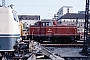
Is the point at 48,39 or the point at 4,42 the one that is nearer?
the point at 4,42

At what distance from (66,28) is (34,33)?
3.72 m

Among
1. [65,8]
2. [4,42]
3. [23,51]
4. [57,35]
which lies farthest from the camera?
[65,8]

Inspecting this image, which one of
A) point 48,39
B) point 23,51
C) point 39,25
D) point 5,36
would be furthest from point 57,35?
point 5,36

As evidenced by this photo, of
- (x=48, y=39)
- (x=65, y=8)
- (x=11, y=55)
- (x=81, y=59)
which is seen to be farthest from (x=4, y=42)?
(x=65, y=8)

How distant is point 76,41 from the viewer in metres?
19.5

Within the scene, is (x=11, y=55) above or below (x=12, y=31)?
below

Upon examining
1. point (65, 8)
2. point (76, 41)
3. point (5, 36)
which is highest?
point (65, 8)

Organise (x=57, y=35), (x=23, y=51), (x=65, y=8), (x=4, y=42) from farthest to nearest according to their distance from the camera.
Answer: (x=65, y=8) → (x=57, y=35) → (x=23, y=51) → (x=4, y=42)

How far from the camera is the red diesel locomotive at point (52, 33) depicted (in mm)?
19328

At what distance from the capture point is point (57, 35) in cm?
1931

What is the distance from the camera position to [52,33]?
769 inches

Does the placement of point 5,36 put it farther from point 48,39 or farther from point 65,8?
point 65,8

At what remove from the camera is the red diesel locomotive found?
1933 cm

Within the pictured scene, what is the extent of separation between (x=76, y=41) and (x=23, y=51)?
1120 centimetres
